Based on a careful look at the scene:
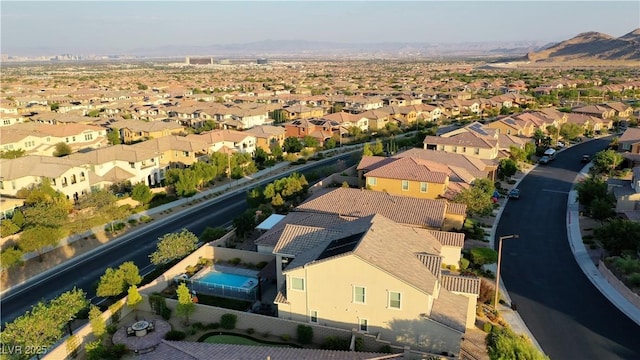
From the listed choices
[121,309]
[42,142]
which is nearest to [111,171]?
[42,142]

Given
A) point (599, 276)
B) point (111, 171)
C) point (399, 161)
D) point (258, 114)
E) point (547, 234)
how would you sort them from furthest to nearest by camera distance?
point (258, 114) < point (111, 171) < point (399, 161) < point (547, 234) < point (599, 276)

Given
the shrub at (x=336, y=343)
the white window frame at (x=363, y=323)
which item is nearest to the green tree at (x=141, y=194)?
the shrub at (x=336, y=343)

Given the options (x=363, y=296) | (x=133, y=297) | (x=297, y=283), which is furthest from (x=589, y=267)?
(x=133, y=297)

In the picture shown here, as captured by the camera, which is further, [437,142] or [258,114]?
[258,114]

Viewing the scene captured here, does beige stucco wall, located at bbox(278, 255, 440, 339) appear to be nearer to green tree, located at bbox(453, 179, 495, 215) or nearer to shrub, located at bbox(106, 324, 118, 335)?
shrub, located at bbox(106, 324, 118, 335)

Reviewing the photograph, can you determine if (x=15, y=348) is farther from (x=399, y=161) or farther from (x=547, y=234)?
(x=547, y=234)

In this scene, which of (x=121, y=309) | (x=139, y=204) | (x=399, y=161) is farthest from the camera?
(x=139, y=204)

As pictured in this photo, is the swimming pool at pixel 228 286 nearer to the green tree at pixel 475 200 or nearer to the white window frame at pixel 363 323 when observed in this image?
the white window frame at pixel 363 323
